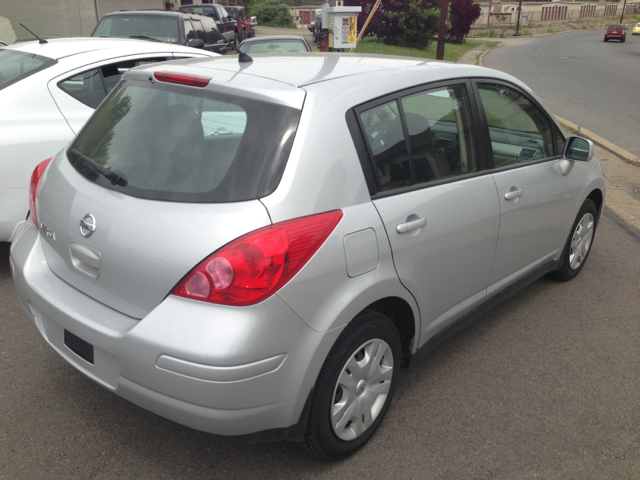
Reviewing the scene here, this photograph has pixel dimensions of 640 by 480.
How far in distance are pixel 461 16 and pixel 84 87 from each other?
42041 mm

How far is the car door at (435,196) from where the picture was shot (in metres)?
2.63

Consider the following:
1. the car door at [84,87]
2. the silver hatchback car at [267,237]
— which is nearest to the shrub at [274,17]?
the car door at [84,87]

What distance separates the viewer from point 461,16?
42.2 metres

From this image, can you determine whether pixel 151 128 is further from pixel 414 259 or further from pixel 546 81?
pixel 546 81

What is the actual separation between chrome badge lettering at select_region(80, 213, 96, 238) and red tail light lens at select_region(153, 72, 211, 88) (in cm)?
71

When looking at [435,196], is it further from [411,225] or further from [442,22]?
[442,22]

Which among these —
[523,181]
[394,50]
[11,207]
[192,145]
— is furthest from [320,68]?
[394,50]

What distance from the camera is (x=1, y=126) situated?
4066mm

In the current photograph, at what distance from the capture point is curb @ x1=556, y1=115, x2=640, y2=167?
8570 mm

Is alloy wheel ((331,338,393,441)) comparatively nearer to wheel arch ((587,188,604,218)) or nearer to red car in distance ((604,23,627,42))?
wheel arch ((587,188,604,218))

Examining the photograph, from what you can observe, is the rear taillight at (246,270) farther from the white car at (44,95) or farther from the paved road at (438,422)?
the white car at (44,95)

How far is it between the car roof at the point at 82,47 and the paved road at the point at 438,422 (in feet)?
6.81

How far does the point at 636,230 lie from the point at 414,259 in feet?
13.9

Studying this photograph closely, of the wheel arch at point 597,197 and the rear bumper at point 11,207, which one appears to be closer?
the rear bumper at point 11,207
